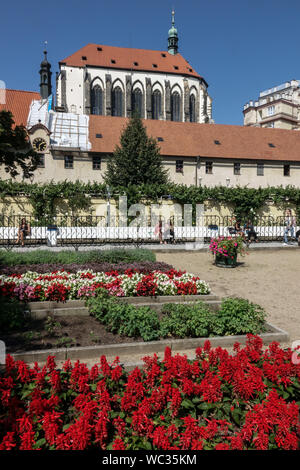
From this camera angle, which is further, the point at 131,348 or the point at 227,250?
the point at 227,250

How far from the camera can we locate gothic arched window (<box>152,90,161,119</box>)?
61.8m

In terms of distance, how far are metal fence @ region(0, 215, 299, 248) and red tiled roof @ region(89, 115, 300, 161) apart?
44.7 ft

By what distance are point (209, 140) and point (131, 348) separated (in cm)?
3513

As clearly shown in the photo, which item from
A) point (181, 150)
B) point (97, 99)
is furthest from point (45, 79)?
point (181, 150)

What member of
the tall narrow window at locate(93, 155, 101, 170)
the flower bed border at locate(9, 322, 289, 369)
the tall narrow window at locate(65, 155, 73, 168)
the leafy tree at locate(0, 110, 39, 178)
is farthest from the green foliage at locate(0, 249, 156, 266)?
the tall narrow window at locate(93, 155, 101, 170)

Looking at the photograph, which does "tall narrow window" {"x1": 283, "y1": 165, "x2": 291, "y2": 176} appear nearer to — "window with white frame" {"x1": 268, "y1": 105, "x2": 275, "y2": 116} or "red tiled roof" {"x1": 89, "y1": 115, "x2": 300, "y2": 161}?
"red tiled roof" {"x1": 89, "y1": 115, "x2": 300, "y2": 161}

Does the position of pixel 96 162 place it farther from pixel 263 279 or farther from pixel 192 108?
pixel 192 108

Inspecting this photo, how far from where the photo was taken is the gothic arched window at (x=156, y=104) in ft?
203

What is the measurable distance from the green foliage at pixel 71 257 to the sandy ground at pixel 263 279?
244 cm

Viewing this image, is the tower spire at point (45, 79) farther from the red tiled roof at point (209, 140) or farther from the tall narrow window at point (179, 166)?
the tall narrow window at point (179, 166)

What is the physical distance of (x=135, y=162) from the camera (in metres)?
30.8

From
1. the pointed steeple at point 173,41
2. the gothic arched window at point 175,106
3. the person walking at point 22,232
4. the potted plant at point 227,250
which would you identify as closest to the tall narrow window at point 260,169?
the potted plant at point 227,250

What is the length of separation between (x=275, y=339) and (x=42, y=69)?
59215mm
